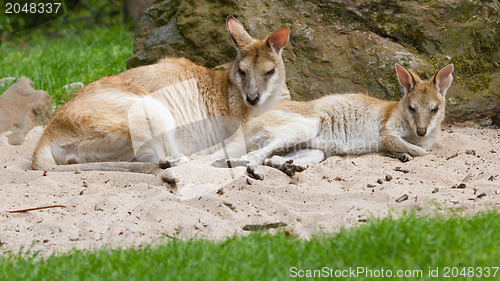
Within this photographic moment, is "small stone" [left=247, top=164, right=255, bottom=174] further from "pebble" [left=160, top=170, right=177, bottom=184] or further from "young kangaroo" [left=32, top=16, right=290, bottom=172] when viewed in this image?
"young kangaroo" [left=32, top=16, right=290, bottom=172]

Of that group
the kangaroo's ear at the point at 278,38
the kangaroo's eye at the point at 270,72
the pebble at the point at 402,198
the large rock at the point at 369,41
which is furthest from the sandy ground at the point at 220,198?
the kangaroo's ear at the point at 278,38

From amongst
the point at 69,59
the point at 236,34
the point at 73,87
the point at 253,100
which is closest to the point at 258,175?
the point at 253,100

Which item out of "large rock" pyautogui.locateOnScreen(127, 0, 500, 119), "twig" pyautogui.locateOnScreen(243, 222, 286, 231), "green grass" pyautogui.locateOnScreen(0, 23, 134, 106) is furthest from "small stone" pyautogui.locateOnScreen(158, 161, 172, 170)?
"green grass" pyautogui.locateOnScreen(0, 23, 134, 106)

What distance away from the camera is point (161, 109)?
648 cm

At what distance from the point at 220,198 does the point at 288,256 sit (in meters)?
1.52

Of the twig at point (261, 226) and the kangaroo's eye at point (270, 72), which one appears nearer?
the twig at point (261, 226)

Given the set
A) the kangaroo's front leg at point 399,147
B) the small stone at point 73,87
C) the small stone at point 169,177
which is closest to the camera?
the small stone at point 169,177

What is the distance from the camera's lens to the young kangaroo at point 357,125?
6.45 meters

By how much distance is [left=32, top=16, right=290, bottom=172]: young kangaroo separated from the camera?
6.17m

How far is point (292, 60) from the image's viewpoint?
24.8 feet

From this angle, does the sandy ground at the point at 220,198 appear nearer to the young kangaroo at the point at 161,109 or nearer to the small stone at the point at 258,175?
the small stone at the point at 258,175

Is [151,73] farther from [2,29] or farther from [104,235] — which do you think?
[2,29]

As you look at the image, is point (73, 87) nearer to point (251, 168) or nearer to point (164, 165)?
point (164, 165)

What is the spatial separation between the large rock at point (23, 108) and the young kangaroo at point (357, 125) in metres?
3.12
